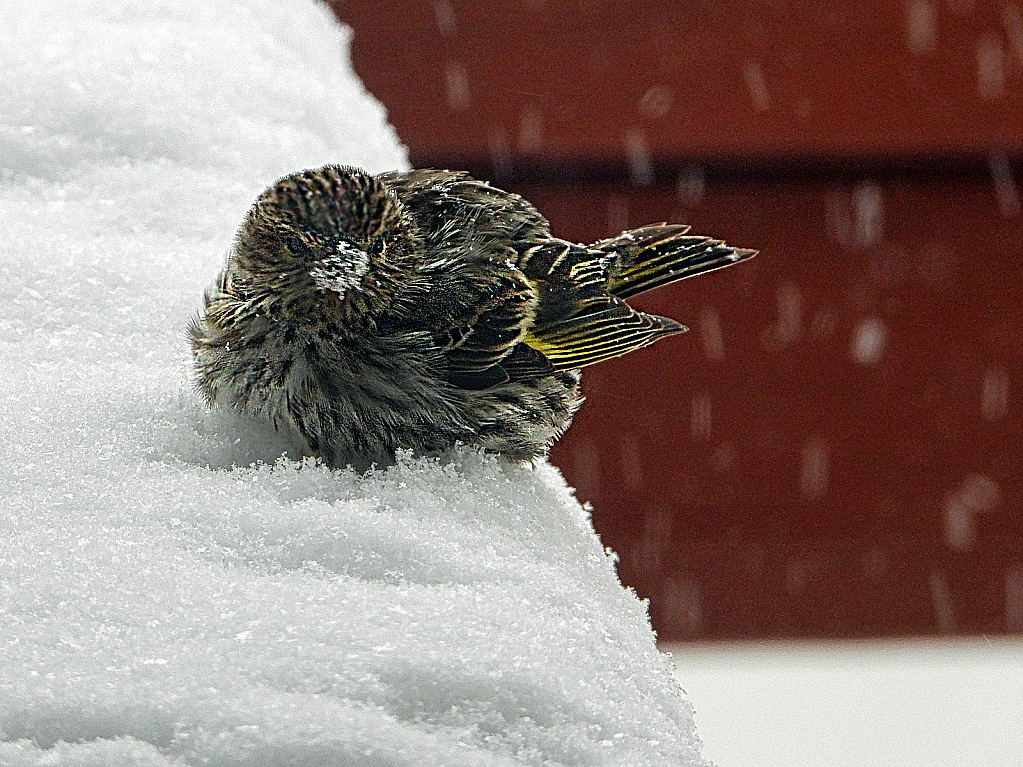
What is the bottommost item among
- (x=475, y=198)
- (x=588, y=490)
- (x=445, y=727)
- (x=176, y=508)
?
(x=445, y=727)

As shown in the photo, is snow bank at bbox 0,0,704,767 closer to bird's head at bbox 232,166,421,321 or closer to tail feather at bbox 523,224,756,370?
bird's head at bbox 232,166,421,321

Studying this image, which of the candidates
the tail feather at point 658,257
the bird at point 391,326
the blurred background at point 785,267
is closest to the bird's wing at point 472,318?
the bird at point 391,326

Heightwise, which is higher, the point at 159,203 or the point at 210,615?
the point at 159,203

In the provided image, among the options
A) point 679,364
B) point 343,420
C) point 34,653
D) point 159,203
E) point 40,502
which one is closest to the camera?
point 34,653

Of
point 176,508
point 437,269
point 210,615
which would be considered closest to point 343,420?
point 437,269

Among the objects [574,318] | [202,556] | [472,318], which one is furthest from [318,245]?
[202,556]

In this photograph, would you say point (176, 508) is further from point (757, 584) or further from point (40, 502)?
point (757, 584)

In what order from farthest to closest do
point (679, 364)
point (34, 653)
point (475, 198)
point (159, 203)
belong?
1. point (679, 364)
2. point (475, 198)
3. point (159, 203)
4. point (34, 653)

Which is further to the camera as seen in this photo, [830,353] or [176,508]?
[830,353]
